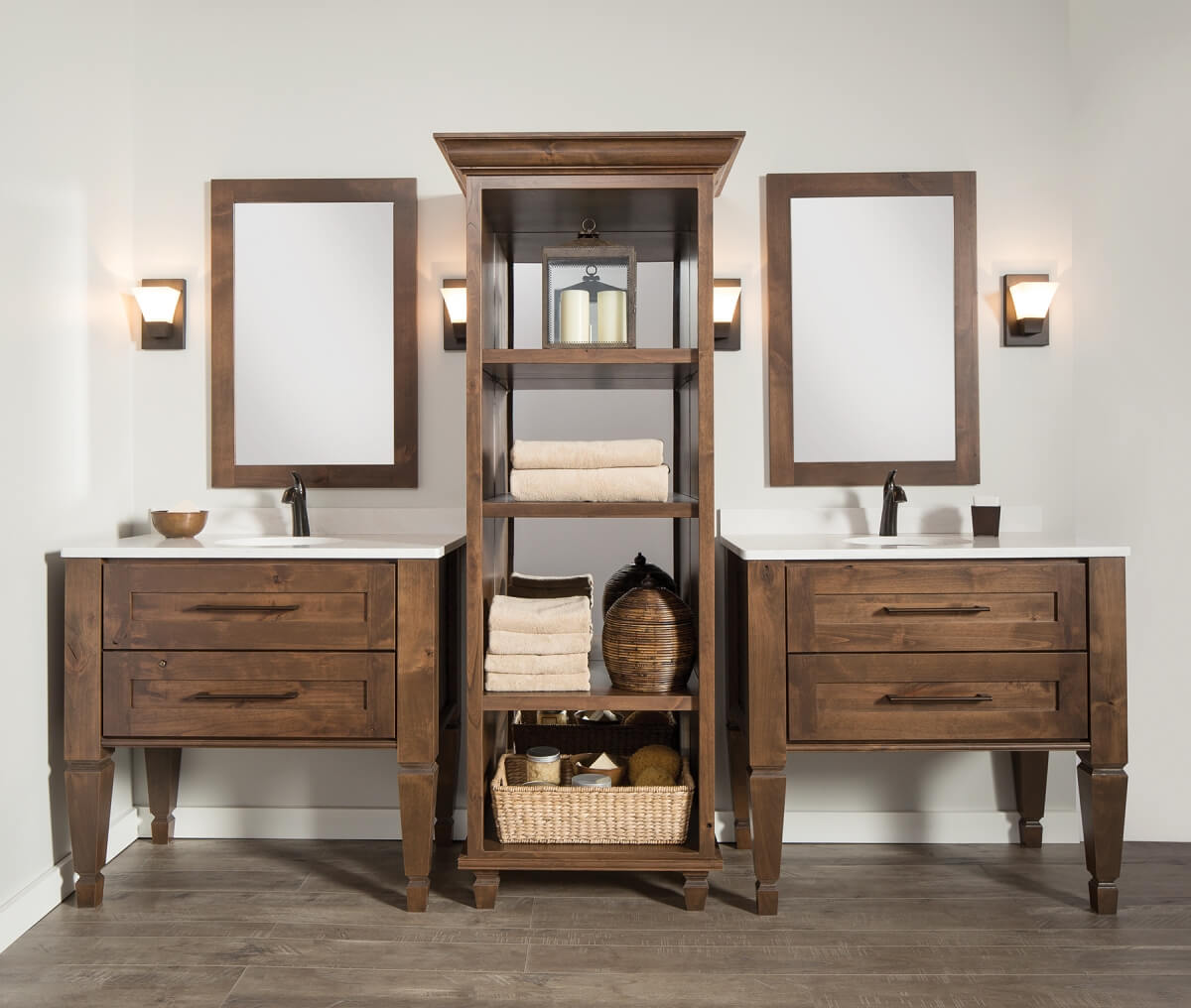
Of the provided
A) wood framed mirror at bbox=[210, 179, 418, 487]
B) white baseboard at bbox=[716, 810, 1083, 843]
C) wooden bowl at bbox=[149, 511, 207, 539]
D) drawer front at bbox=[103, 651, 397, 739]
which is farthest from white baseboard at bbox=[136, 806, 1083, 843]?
wood framed mirror at bbox=[210, 179, 418, 487]

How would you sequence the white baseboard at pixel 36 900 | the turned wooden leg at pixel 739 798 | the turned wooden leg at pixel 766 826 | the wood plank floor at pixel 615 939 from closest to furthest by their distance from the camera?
the wood plank floor at pixel 615 939
the white baseboard at pixel 36 900
the turned wooden leg at pixel 766 826
the turned wooden leg at pixel 739 798

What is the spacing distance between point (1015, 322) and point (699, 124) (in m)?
1.05

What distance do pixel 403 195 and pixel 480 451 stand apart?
3.09ft

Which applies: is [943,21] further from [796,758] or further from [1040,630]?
[796,758]

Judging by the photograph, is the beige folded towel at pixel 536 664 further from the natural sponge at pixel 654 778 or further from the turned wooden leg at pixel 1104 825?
the turned wooden leg at pixel 1104 825

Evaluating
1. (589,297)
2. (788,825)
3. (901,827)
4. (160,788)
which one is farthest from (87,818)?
(901,827)

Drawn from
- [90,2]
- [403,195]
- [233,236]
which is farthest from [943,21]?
[90,2]

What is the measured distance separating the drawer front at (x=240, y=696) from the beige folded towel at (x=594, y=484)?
1.78 ft

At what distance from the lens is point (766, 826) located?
209 centimetres

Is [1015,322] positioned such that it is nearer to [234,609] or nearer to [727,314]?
[727,314]

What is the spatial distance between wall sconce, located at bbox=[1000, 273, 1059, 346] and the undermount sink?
1.94 ft

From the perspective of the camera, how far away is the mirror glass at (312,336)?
2611mm

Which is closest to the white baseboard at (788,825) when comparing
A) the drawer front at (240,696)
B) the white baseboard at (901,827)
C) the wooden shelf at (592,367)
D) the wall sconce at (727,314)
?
the white baseboard at (901,827)

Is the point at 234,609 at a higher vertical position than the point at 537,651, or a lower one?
higher
